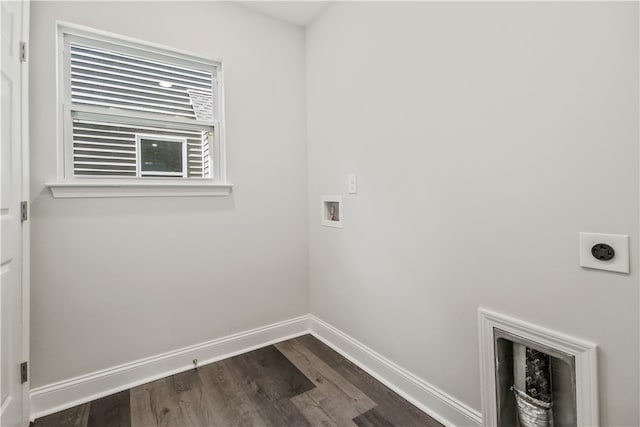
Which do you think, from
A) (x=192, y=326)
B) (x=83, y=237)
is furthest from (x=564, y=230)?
(x=83, y=237)

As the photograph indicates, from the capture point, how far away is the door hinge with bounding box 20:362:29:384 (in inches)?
58.1

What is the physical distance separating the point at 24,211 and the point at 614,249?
2463mm

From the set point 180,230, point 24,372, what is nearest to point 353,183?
point 180,230

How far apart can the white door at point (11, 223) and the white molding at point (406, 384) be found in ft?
5.77

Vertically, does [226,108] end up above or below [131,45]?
below

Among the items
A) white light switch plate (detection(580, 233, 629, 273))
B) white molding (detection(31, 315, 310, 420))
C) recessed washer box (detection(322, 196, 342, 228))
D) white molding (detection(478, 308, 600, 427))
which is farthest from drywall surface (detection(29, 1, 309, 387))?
white light switch plate (detection(580, 233, 629, 273))

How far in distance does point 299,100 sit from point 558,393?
2351 mm

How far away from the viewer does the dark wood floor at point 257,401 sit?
60.0 inches

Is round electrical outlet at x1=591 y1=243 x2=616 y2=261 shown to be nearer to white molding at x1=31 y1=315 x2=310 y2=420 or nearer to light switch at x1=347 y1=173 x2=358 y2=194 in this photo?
light switch at x1=347 y1=173 x2=358 y2=194

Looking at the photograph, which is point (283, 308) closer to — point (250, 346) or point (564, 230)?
point (250, 346)

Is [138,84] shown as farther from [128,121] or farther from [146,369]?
[146,369]

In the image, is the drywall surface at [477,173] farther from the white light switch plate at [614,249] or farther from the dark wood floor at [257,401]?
the dark wood floor at [257,401]

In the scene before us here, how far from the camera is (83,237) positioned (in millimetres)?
1693

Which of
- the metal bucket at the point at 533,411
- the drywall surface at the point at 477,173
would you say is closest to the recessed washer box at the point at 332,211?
the drywall surface at the point at 477,173
